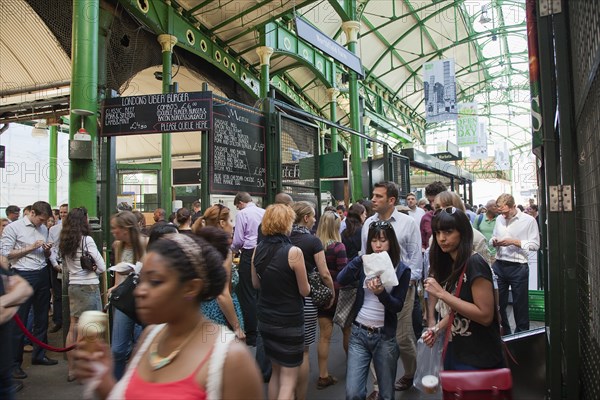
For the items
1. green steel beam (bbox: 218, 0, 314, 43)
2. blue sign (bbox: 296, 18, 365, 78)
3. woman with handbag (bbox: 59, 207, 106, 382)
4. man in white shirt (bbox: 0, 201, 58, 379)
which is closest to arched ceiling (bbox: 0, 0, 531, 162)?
green steel beam (bbox: 218, 0, 314, 43)

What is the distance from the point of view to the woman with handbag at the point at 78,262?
4449 mm

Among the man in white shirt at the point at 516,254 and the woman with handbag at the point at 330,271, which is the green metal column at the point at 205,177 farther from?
the man in white shirt at the point at 516,254

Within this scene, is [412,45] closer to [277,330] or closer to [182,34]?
[182,34]

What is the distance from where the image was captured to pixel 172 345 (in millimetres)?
1421

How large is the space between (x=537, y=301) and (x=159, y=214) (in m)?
7.30

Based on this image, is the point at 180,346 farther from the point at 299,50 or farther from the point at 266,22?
the point at 299,50

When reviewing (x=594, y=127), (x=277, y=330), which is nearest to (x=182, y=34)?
(x=277, y=330)

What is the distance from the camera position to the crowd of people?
139 cm

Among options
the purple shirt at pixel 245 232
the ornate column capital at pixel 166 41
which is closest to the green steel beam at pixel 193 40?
the ornate column capital at pixel 166 41

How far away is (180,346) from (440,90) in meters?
13.9

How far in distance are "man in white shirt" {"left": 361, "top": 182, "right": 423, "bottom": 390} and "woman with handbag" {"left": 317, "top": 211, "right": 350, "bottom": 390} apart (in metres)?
0.45

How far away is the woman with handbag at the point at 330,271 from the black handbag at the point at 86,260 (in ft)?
8.09

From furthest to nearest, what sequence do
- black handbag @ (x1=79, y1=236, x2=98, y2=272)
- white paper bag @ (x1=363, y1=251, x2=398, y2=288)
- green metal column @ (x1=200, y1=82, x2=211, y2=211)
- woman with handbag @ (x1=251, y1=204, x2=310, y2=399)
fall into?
green metal column @ (x1=200, y1=82, x2=211, y2=211), black handbag @ (x1=79, y1=236, x2=98, y2=272), woman with handbag @ (x1=251, y1=204, x2=310, y2=399), white paper bag @ (x1=363, y1=251, x2=398, y2=288)

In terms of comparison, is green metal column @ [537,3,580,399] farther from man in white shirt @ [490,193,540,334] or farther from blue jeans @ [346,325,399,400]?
man in white shirt @ [490,193,540,334]
